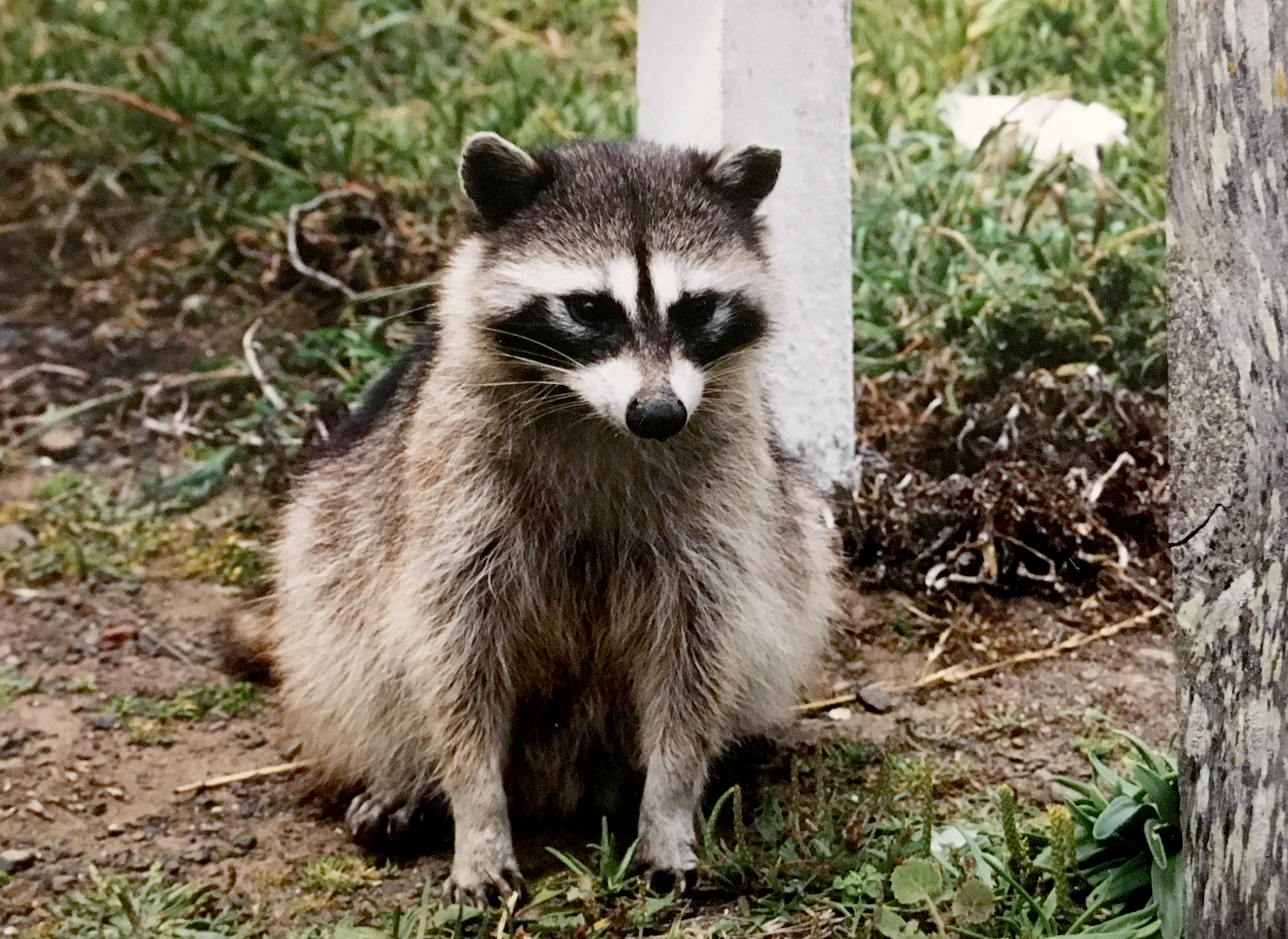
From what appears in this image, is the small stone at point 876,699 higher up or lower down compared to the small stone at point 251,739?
higher up

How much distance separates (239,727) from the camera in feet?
11.2

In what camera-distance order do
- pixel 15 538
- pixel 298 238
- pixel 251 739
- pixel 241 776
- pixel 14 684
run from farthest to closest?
pixel 298 238
pixel 15 538
pixel 14 684
pixel 251 739
pixel 241 776

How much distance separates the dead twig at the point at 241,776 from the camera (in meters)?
3.09

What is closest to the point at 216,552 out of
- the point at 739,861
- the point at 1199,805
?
the point at 739,861

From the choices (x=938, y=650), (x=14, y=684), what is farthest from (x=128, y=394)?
(x=938, y=650)

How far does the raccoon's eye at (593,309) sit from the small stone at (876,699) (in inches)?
51.1

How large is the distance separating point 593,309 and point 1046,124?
9.68ft

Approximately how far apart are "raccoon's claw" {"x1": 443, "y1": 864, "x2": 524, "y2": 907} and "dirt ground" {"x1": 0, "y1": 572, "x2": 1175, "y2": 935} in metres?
0.09

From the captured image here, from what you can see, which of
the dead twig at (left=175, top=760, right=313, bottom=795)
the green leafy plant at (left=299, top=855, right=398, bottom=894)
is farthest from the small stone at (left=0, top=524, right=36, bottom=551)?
the green leafy plant at (left=299, top=855, right=398, bottom=894)

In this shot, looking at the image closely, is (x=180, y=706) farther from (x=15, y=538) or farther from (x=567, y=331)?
(x=567, y=331)

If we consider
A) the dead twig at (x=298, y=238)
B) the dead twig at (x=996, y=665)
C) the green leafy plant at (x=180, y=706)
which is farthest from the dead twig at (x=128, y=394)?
the dead twig at (x=996, y=665)

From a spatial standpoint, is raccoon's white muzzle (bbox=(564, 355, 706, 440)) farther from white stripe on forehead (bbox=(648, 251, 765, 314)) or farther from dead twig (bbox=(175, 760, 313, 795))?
dead twig (bbox=(175, 760, 313, 795))

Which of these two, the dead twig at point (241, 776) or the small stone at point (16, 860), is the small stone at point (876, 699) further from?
the small stone at point (16, 860)

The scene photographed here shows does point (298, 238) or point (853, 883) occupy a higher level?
point (298, 238)
